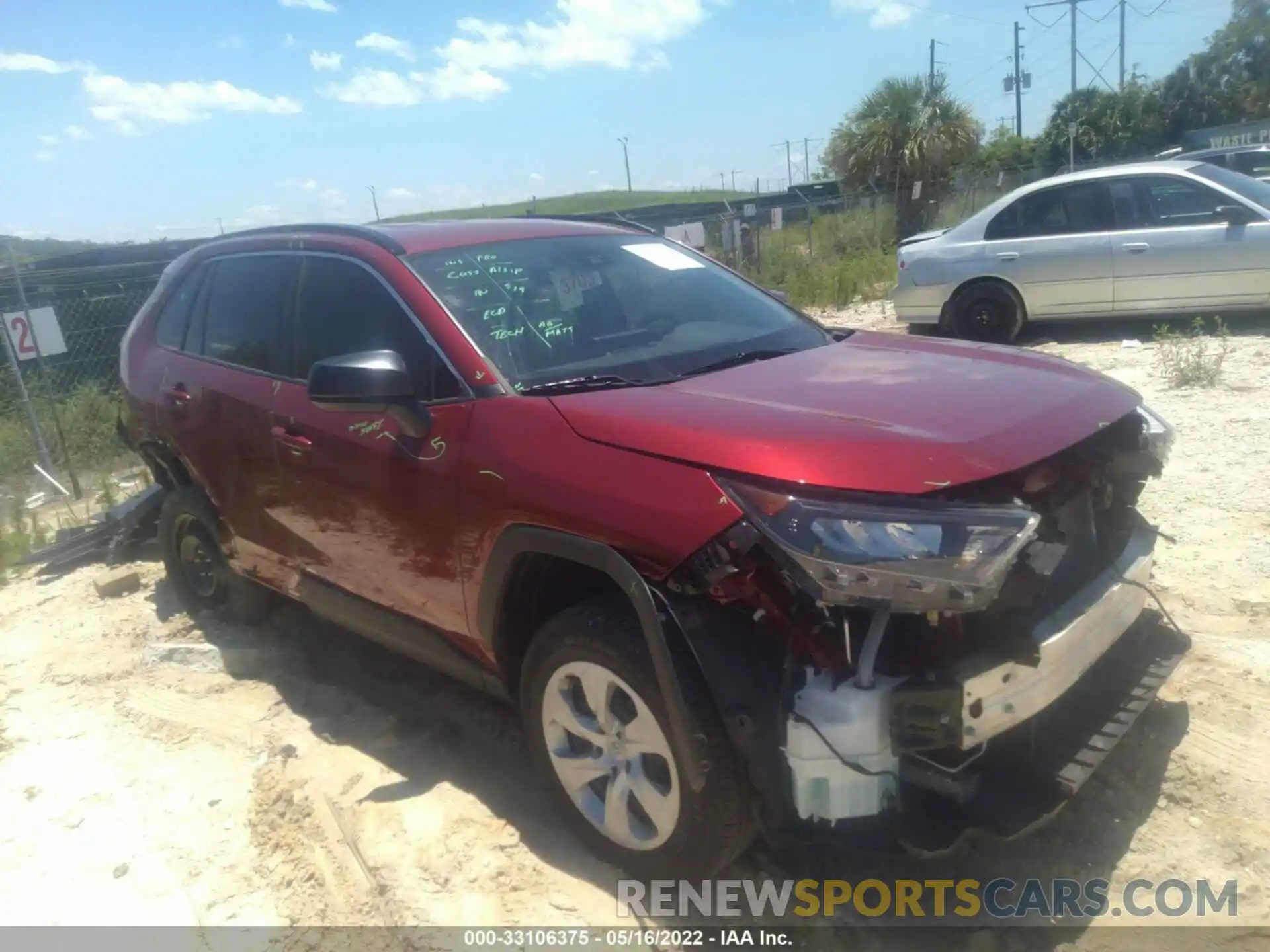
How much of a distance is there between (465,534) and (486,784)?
1.01 meters

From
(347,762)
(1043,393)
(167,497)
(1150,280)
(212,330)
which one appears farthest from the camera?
(1150,280)

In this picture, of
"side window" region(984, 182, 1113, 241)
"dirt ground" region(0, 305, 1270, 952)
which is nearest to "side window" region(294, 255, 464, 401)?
"dirt ground" region(0, 305, 1270, 952)

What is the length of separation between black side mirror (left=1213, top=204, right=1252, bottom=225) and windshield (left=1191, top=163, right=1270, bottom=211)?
21cm

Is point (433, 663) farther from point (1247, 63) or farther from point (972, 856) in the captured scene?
point (1247, 63)

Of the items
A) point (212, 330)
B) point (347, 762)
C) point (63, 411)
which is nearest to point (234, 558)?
point (212, 330)

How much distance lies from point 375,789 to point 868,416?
2.16 m

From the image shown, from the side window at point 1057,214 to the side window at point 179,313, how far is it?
7.54 m

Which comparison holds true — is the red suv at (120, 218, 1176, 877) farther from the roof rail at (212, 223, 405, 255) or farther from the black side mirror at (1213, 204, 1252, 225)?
the black side mirror at (1213, 204, 1252, 225)

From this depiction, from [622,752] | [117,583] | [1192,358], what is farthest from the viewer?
[1192,358]

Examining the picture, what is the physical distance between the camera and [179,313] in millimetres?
4777

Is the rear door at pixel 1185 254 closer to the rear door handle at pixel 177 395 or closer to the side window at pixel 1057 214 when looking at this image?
the side window at pixel 1057 214

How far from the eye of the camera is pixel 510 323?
131 inches

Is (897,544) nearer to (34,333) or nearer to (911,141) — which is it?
(34,333)

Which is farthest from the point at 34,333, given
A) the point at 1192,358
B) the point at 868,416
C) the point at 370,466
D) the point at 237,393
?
the point at 1192,358
